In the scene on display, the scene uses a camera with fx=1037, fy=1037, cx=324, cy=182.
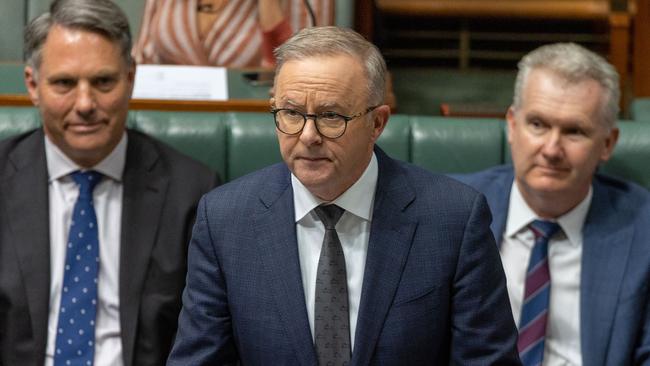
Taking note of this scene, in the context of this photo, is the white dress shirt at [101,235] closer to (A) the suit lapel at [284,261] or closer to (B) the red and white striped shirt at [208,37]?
(A) the suit lapel at [284,261]

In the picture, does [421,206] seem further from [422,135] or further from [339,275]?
[422,135]

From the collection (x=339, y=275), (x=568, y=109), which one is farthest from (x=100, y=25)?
(x=568, y=109)

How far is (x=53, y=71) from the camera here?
188 cm

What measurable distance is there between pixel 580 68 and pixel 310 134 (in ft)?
2.19

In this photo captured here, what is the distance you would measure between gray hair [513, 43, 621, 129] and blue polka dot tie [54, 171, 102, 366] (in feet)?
2.65

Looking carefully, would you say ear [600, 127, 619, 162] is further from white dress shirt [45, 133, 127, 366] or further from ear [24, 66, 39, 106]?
ear [24, 66, 39, 106]

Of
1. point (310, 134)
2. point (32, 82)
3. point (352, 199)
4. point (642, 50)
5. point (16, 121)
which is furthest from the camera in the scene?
point (642, 50)

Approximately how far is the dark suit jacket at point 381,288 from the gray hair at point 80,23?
57cm

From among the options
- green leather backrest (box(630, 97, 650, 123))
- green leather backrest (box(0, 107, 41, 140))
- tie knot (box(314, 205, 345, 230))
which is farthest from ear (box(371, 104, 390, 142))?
green leather backrest (box(630, 97, 650, 123))

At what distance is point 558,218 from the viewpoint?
1.89 m

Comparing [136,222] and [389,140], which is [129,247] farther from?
[389,140]

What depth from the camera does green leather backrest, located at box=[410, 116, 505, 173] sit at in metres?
2.10

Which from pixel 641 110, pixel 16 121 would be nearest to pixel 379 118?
pixel 16 121

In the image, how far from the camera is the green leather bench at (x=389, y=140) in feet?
6.77
